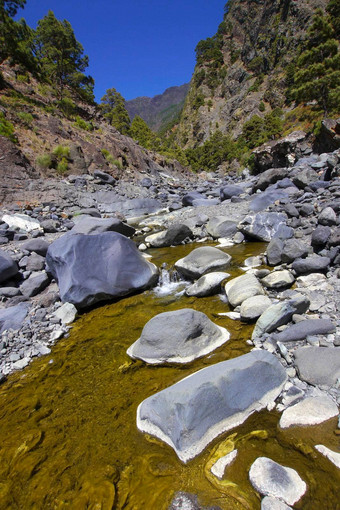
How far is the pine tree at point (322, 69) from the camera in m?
24.1

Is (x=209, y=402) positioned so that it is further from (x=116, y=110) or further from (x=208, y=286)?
(x=116, y=110)

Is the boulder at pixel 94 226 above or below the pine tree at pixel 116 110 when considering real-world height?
below

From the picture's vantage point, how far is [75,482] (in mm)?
2564

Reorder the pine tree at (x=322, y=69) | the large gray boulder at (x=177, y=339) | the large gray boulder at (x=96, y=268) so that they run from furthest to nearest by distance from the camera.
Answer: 1. the pine tree at (x=322, y=69)
2. the large gray boulder at (x=96, y=268)
3. the large gray boulder at (x=177, y=339)

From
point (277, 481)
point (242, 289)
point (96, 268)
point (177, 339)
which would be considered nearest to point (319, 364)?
point (277, 481)

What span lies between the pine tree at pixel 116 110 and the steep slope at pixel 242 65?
3696cm

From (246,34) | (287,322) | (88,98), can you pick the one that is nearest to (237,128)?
(246,34)

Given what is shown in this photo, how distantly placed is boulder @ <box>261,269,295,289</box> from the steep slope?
70375 millimetres

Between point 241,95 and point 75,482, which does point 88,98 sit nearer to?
point 75,482

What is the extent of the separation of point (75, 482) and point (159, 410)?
1.00m

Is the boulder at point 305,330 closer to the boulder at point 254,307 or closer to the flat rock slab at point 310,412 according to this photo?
the boulder at point 254,307

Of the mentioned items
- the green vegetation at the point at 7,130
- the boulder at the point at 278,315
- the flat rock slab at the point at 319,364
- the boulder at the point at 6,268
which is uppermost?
the green vegetation at the point at 7,130

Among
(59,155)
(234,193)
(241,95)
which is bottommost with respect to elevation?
(234,193)

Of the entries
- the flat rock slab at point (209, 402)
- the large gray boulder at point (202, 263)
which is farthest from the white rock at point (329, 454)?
the large gray boulder at point (202, 263)
